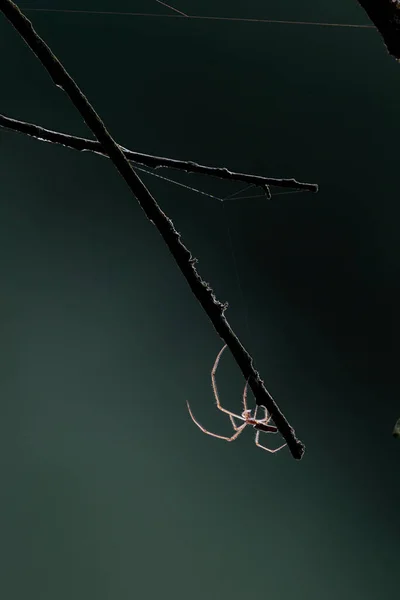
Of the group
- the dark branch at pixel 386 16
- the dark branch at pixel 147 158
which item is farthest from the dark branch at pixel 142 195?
the dark branch at pixel 386 16

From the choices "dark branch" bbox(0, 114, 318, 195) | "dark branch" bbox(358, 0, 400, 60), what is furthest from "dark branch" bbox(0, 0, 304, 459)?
"dark branch" bbox(358, 0, 400, 60)

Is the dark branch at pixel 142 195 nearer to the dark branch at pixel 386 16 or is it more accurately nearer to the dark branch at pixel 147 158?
the dark branch at pixel 147 158

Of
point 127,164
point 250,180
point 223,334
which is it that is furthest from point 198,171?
point 223,334

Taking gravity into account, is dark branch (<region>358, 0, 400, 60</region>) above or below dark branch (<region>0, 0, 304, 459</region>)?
above

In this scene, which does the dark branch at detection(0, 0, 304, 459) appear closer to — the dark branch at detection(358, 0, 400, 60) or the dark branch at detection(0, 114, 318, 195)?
the dark branch at detection(0, 114, 318, 195)

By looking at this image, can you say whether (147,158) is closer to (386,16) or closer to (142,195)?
(142,195)

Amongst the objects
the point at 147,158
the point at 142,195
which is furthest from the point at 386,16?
the point at 147,158

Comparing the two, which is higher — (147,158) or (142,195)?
(147,158)

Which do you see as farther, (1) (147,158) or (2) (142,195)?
(1) (147,158)

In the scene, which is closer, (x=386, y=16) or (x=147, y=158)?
(x=386, y=16)

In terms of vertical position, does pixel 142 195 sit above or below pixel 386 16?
below
